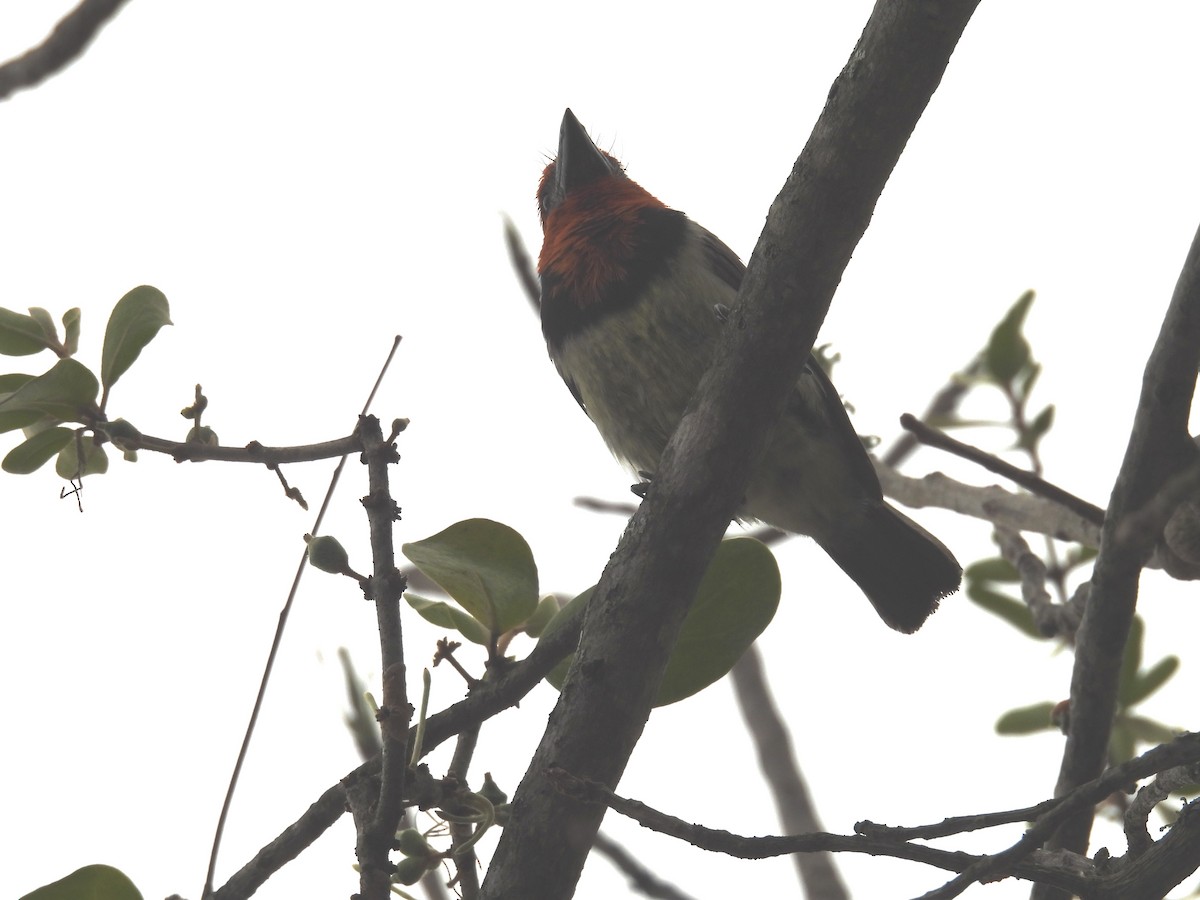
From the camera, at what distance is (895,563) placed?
14.0 feet

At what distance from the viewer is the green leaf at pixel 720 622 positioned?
2434mm

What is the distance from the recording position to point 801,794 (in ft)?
14.6

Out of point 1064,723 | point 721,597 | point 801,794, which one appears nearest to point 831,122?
point 721,597

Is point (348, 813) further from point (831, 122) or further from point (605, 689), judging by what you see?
point (831, 122)

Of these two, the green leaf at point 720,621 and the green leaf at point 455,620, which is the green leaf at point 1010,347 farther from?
the green leaf at point 455,620

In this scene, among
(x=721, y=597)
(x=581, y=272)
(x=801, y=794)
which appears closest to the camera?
(x=721, y=597)

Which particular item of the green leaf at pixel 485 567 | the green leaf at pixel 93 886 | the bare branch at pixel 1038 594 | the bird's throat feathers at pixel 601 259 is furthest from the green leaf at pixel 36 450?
the bare branch at pixel 1038 594

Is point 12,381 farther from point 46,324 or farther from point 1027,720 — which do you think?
point 1027,720

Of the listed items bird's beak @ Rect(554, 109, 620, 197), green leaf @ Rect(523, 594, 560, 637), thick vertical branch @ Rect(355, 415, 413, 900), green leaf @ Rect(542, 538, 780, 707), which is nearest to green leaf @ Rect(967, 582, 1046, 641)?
green leaf @ Rect(542, 538, 780, 707)

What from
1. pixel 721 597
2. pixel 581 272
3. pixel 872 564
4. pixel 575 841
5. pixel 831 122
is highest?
pixel 581 272

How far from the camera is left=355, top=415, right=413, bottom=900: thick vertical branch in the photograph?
5.76 ft

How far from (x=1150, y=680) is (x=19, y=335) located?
293 centimetres

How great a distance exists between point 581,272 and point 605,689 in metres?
2.28

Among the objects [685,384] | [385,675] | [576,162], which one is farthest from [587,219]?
[385,675]
